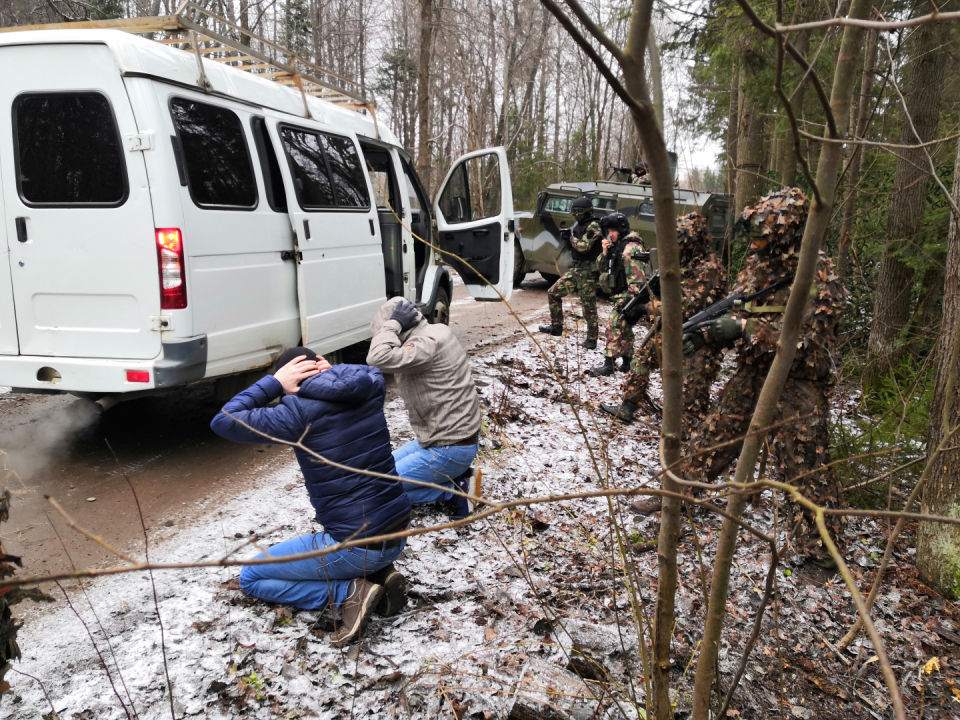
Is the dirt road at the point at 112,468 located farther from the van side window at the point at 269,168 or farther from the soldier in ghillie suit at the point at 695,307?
the soldier in ghillie suit at the point at 695,307

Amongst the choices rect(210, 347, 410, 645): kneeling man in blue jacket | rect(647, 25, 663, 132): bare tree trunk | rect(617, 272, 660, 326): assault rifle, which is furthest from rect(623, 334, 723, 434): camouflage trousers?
rect(647, 25, 663, 132): bare tree trunk

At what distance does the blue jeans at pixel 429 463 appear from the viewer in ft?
11.5

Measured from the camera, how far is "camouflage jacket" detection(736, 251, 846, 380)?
10.5 ft

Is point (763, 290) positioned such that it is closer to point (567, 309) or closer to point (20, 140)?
point (20, 140)

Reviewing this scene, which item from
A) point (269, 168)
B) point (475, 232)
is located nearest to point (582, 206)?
point (475, 232)

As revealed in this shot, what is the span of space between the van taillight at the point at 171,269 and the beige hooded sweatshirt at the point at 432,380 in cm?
111

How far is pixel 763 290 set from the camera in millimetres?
3348

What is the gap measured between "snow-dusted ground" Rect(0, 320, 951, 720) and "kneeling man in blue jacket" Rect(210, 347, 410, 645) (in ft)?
0.40

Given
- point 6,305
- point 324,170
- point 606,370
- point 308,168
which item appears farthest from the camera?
point 606,370

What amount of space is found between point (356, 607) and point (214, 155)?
114 inches

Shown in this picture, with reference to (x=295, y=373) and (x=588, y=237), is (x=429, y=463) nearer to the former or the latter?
(x=295, y=373)

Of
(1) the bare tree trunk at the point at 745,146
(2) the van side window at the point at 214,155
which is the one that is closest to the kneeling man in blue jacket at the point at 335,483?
(2) the van side window at the point at 214,155

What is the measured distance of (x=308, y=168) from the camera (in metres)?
4.87

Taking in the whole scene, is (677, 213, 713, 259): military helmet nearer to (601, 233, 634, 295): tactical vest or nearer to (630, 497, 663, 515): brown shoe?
(630, 497, 663, 515): brown shoe
